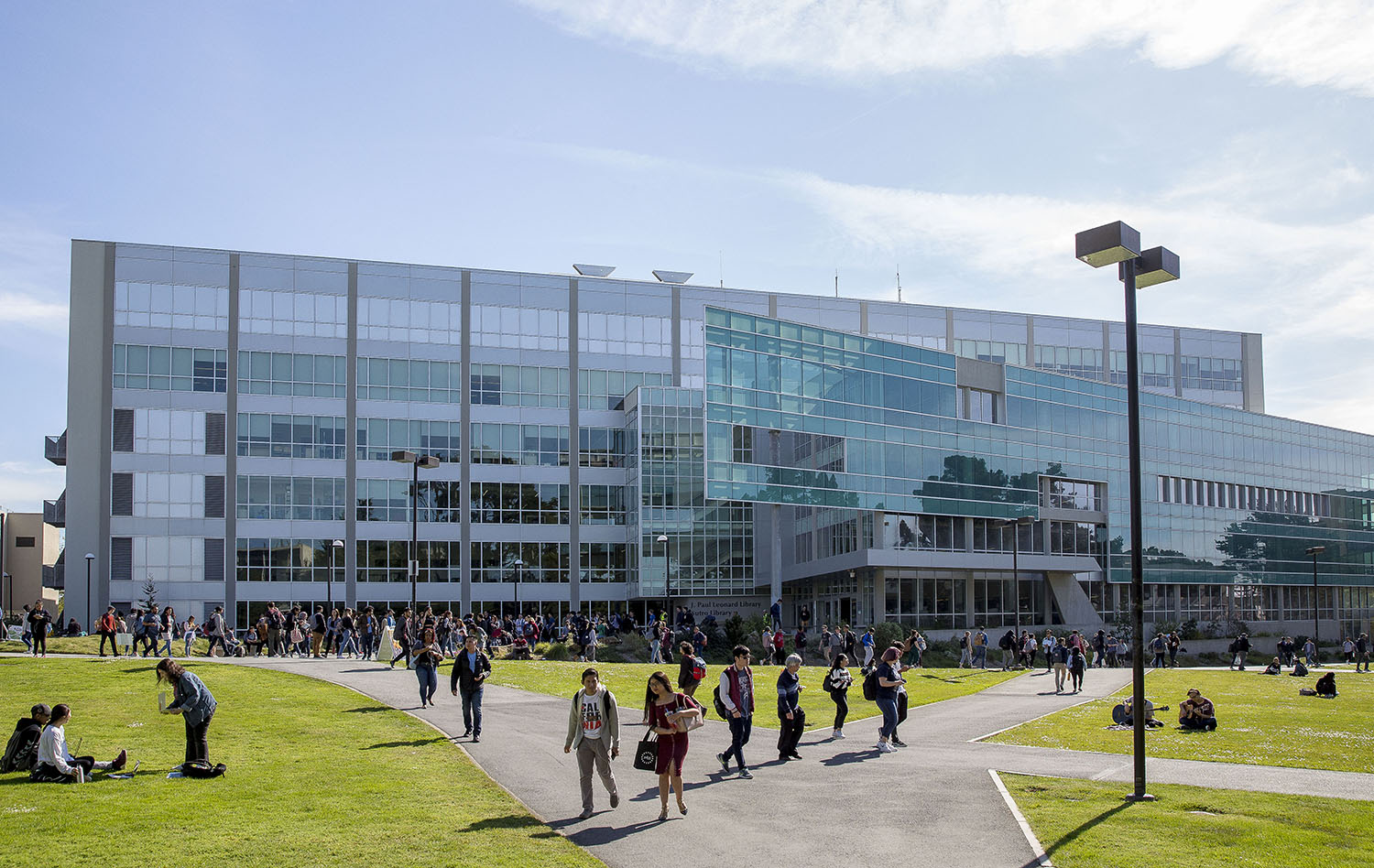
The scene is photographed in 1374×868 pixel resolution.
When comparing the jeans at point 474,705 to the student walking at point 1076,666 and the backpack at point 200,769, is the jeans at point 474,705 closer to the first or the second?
the backpack at point 200,769

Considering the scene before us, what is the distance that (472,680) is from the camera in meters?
19.0

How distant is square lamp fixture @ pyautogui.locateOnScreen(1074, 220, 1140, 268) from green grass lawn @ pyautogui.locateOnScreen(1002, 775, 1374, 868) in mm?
6333

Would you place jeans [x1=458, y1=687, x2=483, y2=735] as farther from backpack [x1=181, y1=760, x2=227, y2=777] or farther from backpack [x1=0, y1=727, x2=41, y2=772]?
backpack [x1=0, y1=727, x2=41, y2=772]

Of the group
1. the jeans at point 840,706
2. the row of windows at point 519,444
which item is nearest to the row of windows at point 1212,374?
the row of windows at point 519,444

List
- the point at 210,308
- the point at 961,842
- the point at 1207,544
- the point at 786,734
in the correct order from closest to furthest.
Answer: the point at 961,842
the point at 786,734
the point at 210,308
the point at 1207,544

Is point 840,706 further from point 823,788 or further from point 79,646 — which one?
point 79,646

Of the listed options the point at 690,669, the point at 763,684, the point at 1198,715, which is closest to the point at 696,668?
the point at 690,669

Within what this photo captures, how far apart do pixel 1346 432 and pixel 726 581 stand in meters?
51.3

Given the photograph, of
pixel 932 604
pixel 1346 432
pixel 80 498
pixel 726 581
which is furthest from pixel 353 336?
pixel 1346 432

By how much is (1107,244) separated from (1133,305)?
97 centimetres

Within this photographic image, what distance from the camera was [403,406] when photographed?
6253 cm

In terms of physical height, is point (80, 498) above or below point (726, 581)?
above

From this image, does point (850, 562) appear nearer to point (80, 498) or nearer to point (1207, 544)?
point (1207, 544)

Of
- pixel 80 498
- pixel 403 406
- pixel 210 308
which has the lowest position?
pixel 80 498
